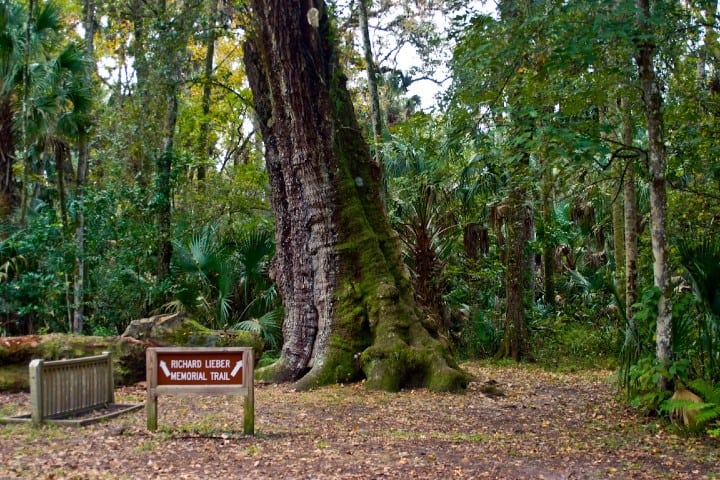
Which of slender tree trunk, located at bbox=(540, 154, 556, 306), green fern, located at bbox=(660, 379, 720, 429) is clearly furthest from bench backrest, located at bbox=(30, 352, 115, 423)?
slender tree trunk, located at bbox=(540, 154, 556, 306)

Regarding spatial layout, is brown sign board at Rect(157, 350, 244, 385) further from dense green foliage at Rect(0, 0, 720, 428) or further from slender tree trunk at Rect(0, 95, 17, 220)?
slender tree trunk at Rect(0, 95, 17, 220)

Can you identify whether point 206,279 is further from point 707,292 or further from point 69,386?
point 707,292

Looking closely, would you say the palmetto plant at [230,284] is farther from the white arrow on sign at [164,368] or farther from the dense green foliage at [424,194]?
the white arrow on sign at [164,368]

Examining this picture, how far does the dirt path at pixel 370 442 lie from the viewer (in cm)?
604

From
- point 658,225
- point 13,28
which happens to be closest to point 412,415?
point 658,225

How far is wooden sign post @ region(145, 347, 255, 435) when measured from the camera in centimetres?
724

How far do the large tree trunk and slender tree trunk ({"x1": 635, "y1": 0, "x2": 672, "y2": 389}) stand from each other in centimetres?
372

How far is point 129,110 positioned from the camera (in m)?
17.5

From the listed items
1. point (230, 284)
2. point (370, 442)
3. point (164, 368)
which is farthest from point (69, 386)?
point (230, 284)

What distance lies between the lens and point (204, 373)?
729 cm

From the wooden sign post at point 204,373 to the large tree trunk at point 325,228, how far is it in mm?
3846

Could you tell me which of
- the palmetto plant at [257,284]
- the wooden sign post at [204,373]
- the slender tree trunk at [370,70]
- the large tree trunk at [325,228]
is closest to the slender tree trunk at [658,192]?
the large tree trunk at [325,228]

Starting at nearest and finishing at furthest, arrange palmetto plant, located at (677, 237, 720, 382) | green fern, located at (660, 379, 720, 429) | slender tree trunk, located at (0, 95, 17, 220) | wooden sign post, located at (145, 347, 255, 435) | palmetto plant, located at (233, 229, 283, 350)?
green fern, located at (660, 379, 720, 429) → wooden sign post, located at (145, 347, 255, 435) → palmetto plant, located at (677, 237, 720, 382) → palmetto plant, located at (233, 229, 283, 350) → slender tree trunk, located at (0, 95, 17, 220)

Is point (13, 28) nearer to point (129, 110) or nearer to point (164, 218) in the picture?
point (129, 110)
